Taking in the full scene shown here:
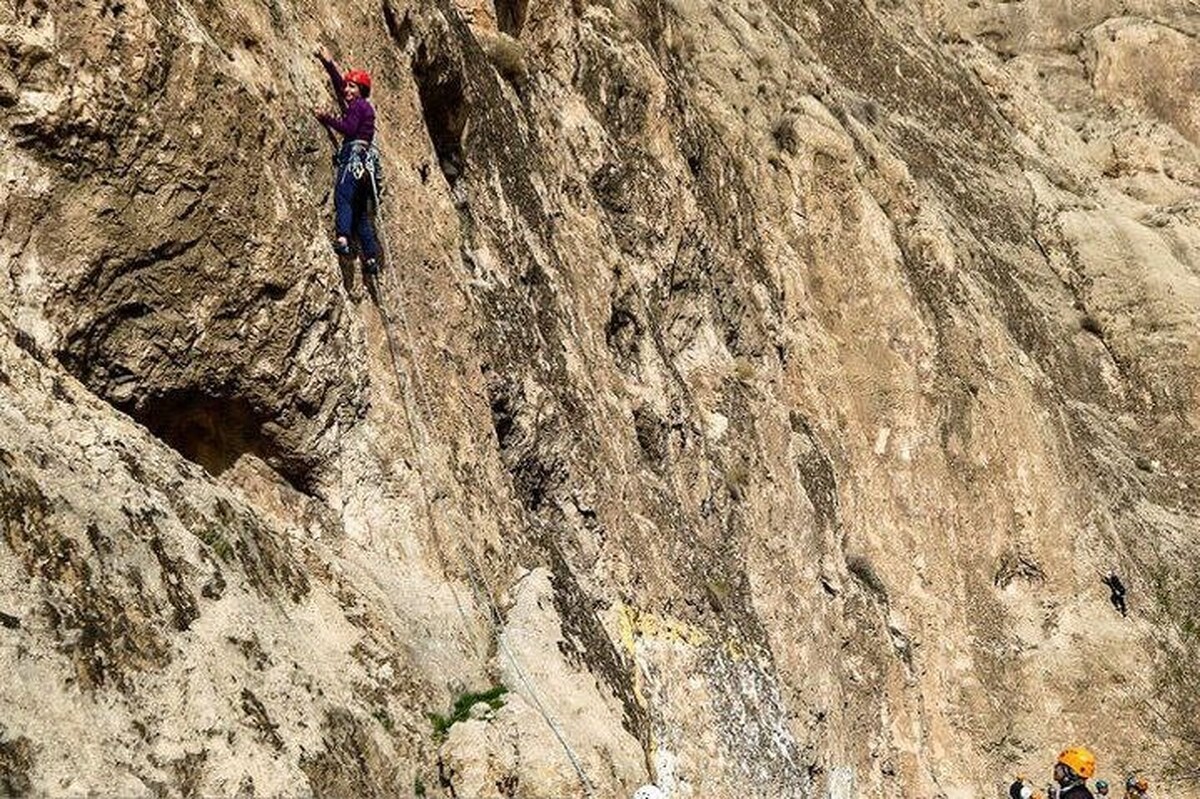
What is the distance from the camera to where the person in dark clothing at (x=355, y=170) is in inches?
441

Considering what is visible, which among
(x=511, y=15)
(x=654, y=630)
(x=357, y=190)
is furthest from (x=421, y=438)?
(x=511, y=15)

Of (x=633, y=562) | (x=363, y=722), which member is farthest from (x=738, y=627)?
(x=363, y=722)

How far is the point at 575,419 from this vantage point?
16.0 meters

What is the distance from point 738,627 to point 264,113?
11492 millimetres

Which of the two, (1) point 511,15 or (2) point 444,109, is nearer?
(2) point 444,109

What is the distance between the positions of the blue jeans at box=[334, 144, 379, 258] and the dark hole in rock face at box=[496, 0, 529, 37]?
923cm

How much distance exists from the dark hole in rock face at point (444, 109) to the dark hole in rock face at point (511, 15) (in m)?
5.13

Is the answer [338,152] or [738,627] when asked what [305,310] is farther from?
[738,627]

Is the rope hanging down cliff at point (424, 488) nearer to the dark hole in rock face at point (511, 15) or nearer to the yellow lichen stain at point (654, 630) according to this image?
the yellow lichen stain at point (654, 630)

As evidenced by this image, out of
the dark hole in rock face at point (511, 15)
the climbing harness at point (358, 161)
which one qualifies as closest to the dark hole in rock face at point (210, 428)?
the climbing harness at point (358, 161)

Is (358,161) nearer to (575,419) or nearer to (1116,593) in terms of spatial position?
(575,419)

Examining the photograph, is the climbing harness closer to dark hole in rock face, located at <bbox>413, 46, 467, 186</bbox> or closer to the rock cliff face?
the rock cliff face

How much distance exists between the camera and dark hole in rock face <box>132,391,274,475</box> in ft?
32.2

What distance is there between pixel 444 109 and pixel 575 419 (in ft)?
13.8
